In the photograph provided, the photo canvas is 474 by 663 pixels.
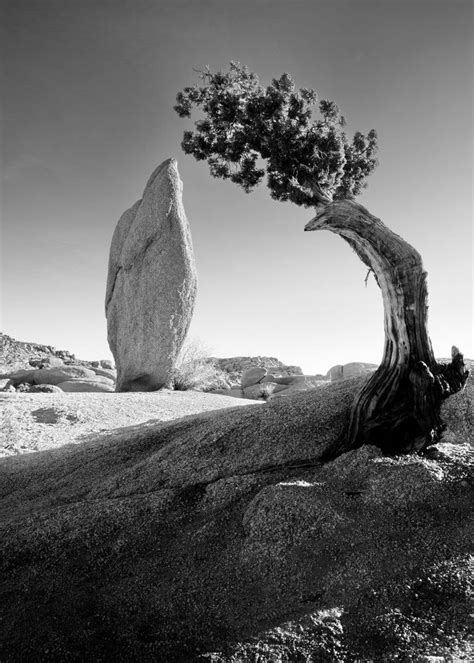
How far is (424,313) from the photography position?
3883mm

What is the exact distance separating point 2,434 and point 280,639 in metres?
5.85

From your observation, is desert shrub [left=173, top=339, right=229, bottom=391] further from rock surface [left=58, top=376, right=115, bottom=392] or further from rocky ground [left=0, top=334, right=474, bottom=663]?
rocky ground [left=0, top=334, right=474, bottom=663]

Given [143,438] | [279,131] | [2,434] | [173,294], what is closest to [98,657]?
[143,438]

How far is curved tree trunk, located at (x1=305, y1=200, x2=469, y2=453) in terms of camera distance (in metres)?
3.62

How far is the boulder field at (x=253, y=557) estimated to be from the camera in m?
1.88

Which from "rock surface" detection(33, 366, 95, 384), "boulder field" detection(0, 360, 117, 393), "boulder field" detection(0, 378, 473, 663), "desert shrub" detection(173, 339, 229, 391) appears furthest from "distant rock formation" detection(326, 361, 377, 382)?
"boulder field" detection(0, 378, 473, 663)

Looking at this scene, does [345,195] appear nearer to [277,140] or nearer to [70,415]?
[277,140]

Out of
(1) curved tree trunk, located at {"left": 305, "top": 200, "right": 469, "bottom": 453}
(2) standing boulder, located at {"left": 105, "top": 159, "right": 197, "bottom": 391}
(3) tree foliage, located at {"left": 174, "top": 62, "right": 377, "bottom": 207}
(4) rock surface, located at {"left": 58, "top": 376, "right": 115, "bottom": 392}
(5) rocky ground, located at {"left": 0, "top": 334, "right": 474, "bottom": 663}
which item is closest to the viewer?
(5) rocky ground, located at {"left": 0, "top": 334, "right": 474, "bottom": 663}

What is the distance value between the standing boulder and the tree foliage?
568 cm

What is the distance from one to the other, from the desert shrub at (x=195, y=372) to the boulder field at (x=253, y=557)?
28.5 feet

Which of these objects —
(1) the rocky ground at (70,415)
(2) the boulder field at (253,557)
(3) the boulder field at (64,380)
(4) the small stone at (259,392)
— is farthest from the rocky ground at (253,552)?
(4) the small stone at (259,392)

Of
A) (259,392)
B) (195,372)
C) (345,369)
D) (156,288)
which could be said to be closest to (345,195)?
(156,288)

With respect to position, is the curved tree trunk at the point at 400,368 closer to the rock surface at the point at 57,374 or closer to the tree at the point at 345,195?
the tree at the point at 345,195

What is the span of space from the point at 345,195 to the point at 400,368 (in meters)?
1.99
